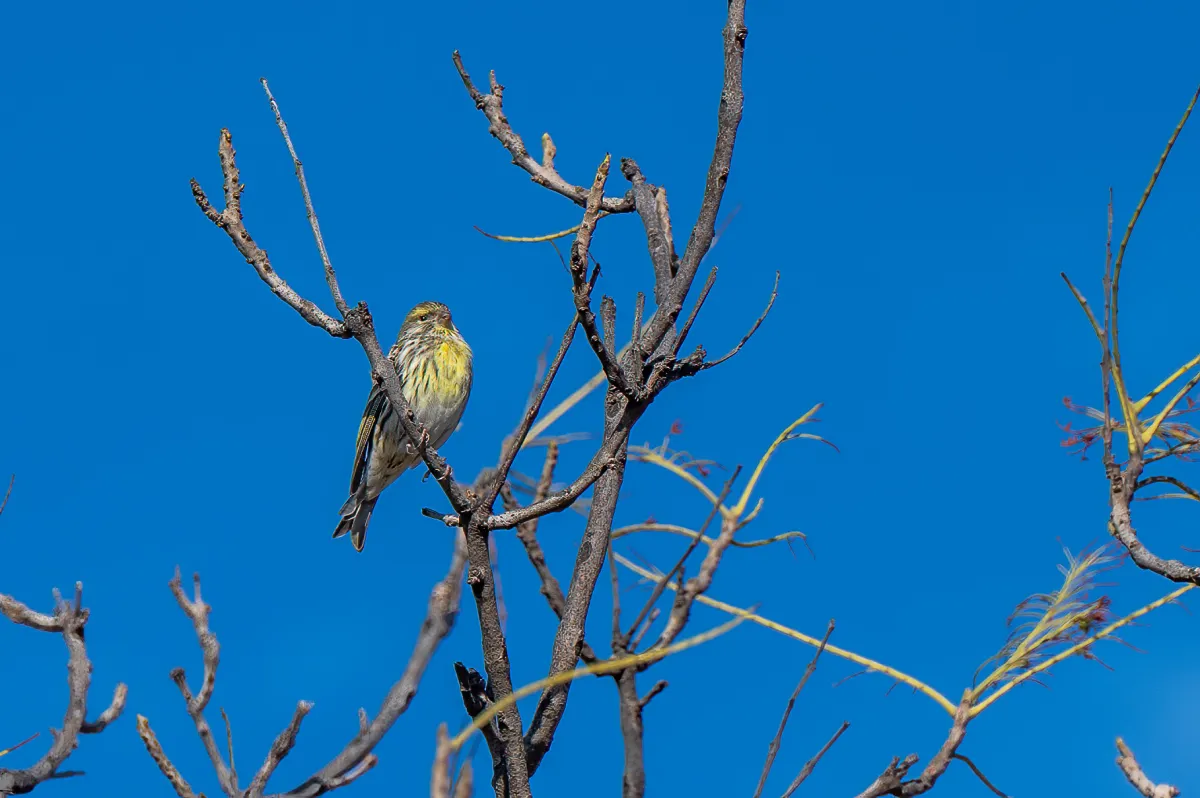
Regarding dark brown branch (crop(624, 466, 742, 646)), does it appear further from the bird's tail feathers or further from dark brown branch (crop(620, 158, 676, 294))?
the bird's tail feathers

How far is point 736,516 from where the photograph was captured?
3336 mm

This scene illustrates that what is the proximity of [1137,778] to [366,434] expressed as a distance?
6.01 meters

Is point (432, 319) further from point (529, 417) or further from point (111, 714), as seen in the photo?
point (529, 417)

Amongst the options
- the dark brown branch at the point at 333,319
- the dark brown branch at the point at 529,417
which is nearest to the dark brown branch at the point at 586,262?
the dark brown branch at the point at 529,417

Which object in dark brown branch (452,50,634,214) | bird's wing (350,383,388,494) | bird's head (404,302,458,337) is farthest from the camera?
bird's head (404,302,458,337)

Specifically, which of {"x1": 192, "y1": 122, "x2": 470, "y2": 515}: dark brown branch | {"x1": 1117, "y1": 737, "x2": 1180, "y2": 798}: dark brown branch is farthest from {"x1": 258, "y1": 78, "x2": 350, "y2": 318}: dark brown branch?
{"x1": 1117, "y1": 737, "x2": 1180, "y2": 798}: dark brown branch

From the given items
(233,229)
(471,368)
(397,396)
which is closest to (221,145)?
(233,229)

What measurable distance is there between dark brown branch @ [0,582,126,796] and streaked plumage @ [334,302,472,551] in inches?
137

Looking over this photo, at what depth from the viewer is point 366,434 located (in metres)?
8.34

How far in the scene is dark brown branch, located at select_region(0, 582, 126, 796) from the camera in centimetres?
465

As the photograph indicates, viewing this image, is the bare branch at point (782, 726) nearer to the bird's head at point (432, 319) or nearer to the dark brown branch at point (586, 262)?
the dark brown branch at point (586, 262)

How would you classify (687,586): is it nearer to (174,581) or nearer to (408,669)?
(408,669)

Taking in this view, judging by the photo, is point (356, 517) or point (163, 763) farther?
point (356, 517)

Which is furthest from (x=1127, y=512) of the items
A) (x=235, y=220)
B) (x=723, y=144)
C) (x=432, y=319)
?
(x=432, y=319)
